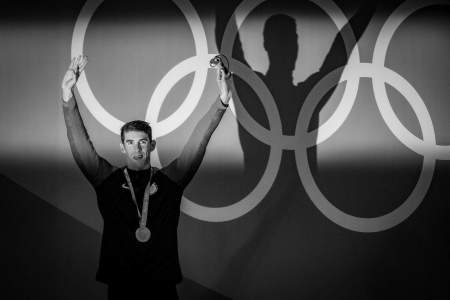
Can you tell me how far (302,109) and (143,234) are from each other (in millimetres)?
1465

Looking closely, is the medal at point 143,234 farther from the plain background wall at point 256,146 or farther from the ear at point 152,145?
the ear at point 152,145

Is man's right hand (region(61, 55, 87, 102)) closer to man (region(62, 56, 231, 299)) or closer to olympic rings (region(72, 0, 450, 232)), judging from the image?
man (region(62, 56, 231, 299))

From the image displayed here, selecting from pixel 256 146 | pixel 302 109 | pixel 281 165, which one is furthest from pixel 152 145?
pixel 302 109

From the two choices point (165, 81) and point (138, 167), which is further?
point (165, 81)

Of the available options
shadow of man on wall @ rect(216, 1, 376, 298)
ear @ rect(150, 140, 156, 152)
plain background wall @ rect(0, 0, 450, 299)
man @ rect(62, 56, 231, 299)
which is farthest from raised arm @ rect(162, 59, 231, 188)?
shadow of man on wall @ rect(216, 1, 376, 298)

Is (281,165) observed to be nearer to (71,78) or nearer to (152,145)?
(152,145)

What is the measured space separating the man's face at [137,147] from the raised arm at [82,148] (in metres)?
0.23

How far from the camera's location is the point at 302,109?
342 centimetres

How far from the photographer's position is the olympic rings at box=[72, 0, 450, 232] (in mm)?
3357

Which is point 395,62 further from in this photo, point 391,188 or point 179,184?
point 179,184

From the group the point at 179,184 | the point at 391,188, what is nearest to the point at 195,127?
the point at 179,184

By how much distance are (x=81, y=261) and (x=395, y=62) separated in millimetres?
2752

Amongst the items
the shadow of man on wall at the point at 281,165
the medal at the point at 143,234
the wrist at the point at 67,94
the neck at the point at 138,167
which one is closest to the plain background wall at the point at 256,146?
the shadow of man on wall at the point at 281,165

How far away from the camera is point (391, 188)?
3361 millimetres
